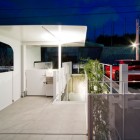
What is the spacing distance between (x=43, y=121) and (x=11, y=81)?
11.6 feet

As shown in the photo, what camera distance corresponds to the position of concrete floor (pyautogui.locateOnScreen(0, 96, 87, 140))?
5242 mm

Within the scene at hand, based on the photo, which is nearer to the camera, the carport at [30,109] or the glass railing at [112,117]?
the glass railing at [112,117]

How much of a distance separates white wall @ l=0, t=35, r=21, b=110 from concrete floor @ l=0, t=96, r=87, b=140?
34cm

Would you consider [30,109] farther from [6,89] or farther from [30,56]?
[30,56]

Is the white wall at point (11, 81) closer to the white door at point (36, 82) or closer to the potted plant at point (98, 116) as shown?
the white door at point (36, 82)

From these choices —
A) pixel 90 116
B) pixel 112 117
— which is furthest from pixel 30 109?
pixel 112 117

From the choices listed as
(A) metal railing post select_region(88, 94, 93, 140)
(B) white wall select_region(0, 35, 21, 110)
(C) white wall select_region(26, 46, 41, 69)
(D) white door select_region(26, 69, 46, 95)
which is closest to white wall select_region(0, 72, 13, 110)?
(B) white wall select_region(0, 35, 21, 110)

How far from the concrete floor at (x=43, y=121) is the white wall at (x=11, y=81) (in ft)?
1.13

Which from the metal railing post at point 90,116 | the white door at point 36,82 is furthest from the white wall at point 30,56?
the metal railing post at point 90,116

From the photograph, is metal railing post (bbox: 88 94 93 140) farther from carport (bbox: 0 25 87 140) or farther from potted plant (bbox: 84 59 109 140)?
carport (bbox: 0 25 87 140)

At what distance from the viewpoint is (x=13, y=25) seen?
22.6 ft

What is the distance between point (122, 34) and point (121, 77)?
131 feet

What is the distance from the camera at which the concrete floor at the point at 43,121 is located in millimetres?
5242

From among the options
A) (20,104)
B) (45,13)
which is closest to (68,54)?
(45,13)
